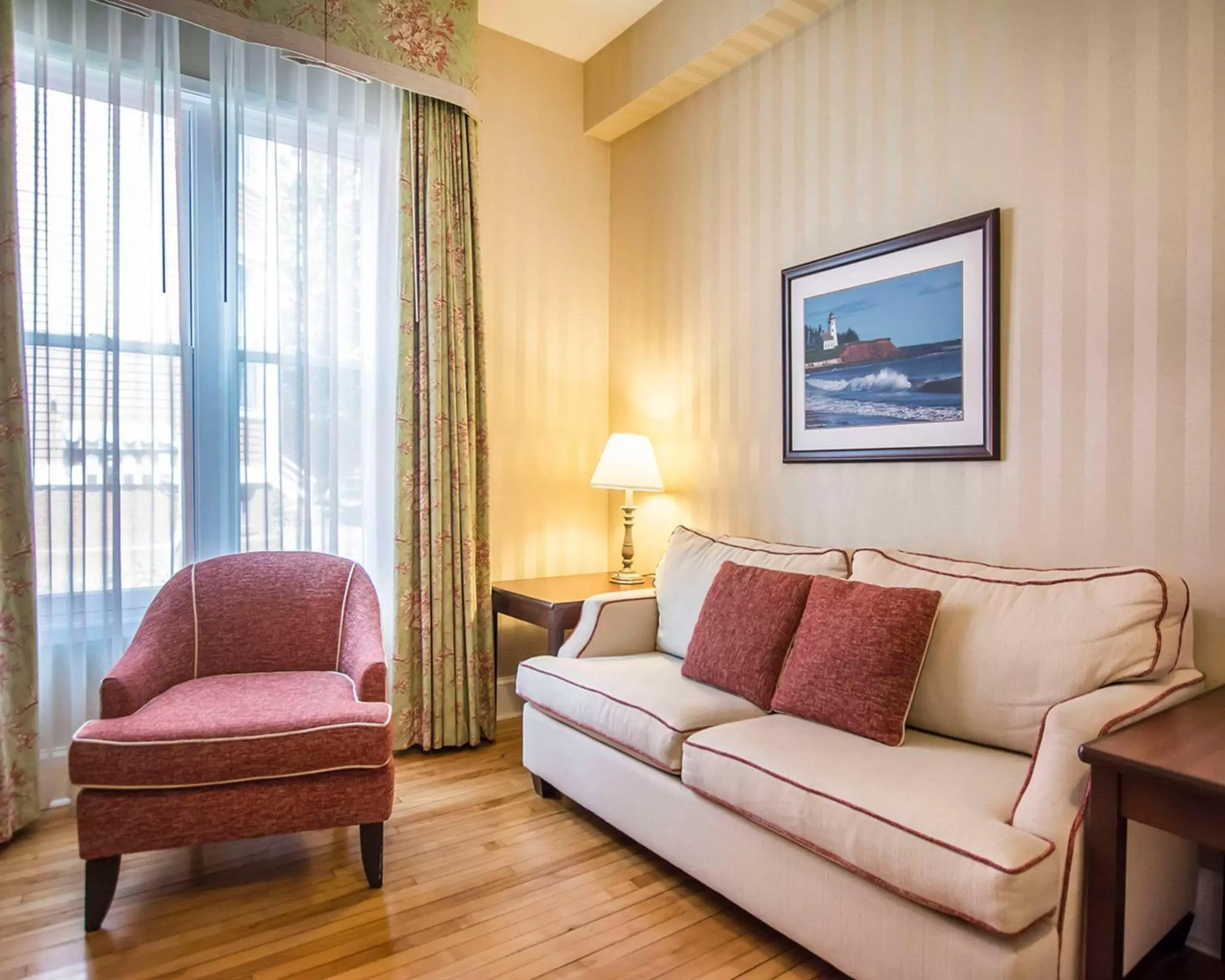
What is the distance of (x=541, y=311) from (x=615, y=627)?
1.64m

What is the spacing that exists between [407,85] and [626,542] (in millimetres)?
2048

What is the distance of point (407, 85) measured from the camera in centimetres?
305

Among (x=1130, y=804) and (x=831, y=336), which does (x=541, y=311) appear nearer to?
(x=831, y=336)

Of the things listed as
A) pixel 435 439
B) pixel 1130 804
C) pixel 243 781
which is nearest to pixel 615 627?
pixel 435 439

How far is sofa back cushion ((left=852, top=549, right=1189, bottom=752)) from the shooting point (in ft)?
5.65

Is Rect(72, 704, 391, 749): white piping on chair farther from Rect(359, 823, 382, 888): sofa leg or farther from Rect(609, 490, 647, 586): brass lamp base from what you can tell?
Rect(609, 490, 647, 586): brass lamp base

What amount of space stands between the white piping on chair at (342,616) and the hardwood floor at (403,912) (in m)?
0.54

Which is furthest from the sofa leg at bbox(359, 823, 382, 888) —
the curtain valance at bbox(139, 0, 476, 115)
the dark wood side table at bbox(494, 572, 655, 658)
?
the curtain valance at bbox(139, 0, 476, 115)

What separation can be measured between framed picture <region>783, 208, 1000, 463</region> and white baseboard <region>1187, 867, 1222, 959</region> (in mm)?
1143

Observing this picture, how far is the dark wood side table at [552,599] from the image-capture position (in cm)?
295

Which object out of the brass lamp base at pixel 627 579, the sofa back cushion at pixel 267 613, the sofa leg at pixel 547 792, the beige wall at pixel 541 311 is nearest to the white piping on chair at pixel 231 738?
the sofa back cushion at pixel 267 613

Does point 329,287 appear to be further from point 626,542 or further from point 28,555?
point 626,542

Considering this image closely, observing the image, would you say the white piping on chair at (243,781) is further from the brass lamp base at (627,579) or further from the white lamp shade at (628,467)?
the white lamp shade at (628,467)

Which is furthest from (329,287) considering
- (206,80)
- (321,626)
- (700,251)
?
(700,251)
